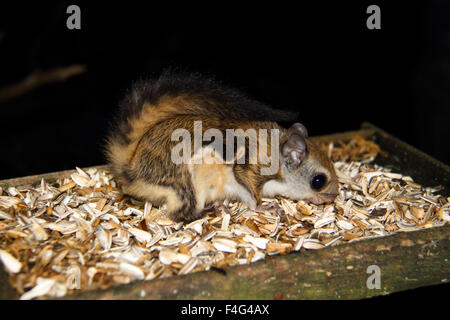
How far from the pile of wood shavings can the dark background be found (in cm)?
148

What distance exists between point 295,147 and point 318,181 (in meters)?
0.25

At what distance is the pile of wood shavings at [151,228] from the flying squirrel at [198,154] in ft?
0.38

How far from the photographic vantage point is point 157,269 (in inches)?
74.9

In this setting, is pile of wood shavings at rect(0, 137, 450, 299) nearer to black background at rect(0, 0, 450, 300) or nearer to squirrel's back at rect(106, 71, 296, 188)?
squirrel's back at rect(106, 71, 296, 188)

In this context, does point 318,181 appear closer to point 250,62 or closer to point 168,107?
point 168,107

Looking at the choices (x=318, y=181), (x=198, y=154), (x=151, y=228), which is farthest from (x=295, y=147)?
(x=151, y=228)

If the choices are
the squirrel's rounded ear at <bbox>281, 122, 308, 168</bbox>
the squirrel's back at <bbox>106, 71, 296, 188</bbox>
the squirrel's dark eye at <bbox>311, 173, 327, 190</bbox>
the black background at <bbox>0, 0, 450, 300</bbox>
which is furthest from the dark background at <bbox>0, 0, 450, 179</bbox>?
the squirrel's dark eye at <bbox>311, 173, 327, 190</bbox>

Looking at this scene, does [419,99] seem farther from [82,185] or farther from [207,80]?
[82,185]

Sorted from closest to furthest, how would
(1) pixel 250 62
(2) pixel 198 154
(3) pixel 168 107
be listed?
1. (2) pixel 198 154
2. (3) pixel 168 107
3. (1) pixel 250 62

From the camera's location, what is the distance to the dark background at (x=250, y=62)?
3.99 m

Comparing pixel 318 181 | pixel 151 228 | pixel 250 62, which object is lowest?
pixel 151 228

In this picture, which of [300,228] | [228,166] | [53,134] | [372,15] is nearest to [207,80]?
[228,166]

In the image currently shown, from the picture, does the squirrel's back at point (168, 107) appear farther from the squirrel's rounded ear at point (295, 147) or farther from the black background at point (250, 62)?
the black background at point (250, 62)

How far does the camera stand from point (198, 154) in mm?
2229
